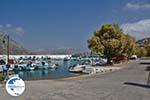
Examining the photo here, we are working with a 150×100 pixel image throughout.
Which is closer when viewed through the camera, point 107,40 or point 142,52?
point 107,40

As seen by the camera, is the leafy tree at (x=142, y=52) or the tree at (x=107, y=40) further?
the leafy tree at (x=142, y=52)

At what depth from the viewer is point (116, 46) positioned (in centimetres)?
5984

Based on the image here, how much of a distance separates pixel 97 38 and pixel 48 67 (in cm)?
3437

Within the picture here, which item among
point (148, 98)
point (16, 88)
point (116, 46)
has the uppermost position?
point (116, 46)

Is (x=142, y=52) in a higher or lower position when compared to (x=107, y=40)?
higher

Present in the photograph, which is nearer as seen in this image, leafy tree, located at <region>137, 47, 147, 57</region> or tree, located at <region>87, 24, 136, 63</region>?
tree, located at <region>87, 24, 136, 63</region>

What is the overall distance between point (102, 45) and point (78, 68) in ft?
24.5

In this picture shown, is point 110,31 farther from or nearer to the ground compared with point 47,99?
farther from the ground

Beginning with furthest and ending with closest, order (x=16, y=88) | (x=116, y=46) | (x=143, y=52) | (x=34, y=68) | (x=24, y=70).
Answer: (x=143, y=52) < (x=34, y=68) < (x=24, y=70) < (x=116, y=46) < (x=16, y=88)

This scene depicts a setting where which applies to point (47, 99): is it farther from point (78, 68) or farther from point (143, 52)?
point (143, 52)

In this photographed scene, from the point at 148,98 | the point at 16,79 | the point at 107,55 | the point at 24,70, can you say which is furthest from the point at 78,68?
the point at 16,79

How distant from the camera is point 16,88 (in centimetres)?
887

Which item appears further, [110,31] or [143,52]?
[143,52]

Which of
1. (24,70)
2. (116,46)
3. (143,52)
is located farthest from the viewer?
(143,52)
